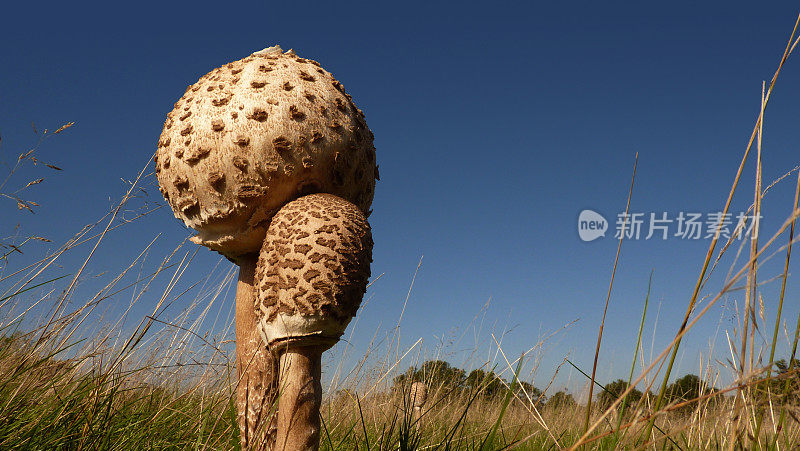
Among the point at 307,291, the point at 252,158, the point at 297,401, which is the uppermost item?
the point at 252,158

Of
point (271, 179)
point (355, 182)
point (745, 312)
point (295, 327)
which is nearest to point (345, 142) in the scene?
point (355, 182)

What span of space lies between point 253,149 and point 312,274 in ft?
2.53

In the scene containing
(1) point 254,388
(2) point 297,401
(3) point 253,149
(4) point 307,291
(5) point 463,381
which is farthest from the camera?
(5) point 463,381

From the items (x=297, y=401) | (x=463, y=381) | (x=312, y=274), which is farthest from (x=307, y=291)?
(x=463, y=381)

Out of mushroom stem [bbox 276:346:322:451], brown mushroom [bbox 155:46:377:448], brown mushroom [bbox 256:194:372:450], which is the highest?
brown mushroom [bbox 155:46:377:448]

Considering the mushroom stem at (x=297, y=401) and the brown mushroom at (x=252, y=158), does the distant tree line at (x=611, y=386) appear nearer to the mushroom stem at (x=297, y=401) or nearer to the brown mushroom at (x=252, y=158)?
the mushroom stem at (x=297, y=401)

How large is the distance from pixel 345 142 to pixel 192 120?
0.84 meters

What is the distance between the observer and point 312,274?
2.42 metres

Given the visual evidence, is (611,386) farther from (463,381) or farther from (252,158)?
(252,158)

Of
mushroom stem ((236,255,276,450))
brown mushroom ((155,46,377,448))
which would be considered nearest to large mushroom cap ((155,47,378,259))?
brown mushroom ((155,46,377,448))

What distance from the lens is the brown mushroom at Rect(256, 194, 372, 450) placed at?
7.97 ft

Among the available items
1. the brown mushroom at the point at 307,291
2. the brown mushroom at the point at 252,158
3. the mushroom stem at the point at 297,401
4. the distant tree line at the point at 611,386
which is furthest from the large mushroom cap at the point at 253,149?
the distant tree line at the point at 611,386

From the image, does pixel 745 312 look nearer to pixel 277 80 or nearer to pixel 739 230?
pixel 739 230

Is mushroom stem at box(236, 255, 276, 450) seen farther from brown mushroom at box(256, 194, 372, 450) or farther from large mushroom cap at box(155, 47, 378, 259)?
large mushroom cap at box(155, 47, 378, 259)
